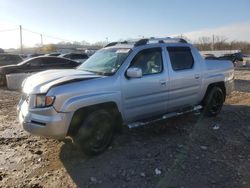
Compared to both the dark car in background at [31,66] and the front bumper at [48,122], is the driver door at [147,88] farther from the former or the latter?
the dark car in background at [31,66]

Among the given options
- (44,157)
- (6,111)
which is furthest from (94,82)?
(6,111)

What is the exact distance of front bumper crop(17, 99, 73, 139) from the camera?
527 cm

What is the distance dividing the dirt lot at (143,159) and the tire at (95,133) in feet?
0.60

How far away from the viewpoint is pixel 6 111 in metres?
10.1

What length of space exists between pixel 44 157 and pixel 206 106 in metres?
4.31

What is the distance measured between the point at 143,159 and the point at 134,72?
4.91 feet

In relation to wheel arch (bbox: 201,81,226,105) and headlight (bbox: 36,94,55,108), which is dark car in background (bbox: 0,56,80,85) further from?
headlight (bbox: 36,94,55,108)

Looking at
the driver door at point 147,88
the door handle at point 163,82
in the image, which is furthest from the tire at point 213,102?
the door handle at point 163,82

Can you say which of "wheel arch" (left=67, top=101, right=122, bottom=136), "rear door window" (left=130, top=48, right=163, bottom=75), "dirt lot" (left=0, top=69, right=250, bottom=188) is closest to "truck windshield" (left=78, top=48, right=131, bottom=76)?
"rear door window" (left=130, top=48, right=163, bottom=75)

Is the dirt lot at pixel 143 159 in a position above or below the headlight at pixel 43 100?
below

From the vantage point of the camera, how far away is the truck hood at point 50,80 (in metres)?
5.45

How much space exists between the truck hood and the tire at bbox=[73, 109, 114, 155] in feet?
2.11

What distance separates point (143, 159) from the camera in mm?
5773

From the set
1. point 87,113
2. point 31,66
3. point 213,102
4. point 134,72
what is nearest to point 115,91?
point 134,72
